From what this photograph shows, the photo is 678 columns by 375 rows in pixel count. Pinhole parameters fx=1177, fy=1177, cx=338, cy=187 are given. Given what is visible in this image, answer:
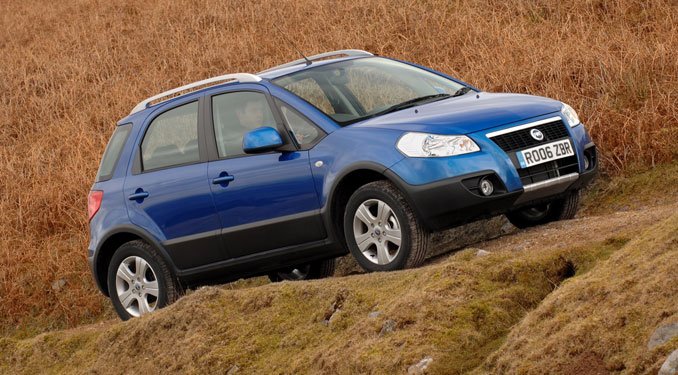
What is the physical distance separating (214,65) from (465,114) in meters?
10.9

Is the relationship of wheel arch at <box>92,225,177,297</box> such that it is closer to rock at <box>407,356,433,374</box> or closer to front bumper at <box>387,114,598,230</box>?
front bumper at <box>387,114,598,230</box>

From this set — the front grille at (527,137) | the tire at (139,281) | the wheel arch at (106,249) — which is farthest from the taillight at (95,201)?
the front grille at (527,137)

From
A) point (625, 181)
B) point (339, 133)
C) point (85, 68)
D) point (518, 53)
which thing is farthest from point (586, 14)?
point (85, 68)

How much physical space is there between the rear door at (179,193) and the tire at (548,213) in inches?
88.4

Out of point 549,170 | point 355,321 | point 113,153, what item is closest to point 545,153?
point 549,170

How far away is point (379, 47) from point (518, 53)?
11.7 feet

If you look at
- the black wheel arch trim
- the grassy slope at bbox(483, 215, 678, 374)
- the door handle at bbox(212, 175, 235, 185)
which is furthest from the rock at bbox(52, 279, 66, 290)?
the grassy slope at bbox(483, 215, 678, 374)

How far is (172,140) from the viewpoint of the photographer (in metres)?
9.06

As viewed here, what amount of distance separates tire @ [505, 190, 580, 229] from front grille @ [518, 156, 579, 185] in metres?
0.43

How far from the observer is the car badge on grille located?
783cm

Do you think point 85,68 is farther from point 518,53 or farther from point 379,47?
point 518,53

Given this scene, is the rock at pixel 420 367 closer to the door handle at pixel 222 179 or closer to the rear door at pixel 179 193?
the door handle at pixel 222 179

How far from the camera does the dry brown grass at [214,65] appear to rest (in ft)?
37.2

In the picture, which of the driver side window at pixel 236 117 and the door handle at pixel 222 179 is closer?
the door handle at pixel 222 179
